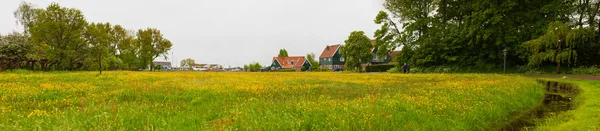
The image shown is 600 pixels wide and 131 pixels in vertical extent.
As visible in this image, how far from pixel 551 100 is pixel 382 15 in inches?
1428

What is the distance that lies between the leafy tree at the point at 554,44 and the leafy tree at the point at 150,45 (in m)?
75.1

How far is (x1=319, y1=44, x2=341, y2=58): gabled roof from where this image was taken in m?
98.8

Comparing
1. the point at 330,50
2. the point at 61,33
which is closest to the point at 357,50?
the point at 330,50

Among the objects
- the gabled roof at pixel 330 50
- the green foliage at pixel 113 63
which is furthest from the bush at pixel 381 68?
the green foliage at pixel 113 63

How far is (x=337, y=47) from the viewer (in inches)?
3885

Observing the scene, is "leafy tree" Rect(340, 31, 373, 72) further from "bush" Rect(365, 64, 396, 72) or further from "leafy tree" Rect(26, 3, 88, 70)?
→ "leafy tree" Rect(26, 3, 88, 70)

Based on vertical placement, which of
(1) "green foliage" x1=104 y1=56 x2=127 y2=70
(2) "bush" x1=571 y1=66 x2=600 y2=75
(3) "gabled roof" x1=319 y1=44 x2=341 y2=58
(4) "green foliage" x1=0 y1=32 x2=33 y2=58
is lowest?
(2) "bush" x1=571 y1=66 x2=600 y2=75

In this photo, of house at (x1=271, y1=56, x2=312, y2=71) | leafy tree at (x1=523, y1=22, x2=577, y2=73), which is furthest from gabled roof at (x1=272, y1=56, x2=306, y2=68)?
leafy tree at (x1=523, y1=22, x2=577, y2=73)

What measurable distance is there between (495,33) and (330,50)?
6900cm

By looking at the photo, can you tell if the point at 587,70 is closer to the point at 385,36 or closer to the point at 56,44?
the point at 385,36

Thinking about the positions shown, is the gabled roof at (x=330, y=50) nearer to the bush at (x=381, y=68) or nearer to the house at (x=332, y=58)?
the house at (x=332, y=58)

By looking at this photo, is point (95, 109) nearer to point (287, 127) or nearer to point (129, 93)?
point (129, 93)

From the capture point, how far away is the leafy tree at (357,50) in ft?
190

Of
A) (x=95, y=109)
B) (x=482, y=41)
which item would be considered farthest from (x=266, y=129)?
(x=482, y=41)
